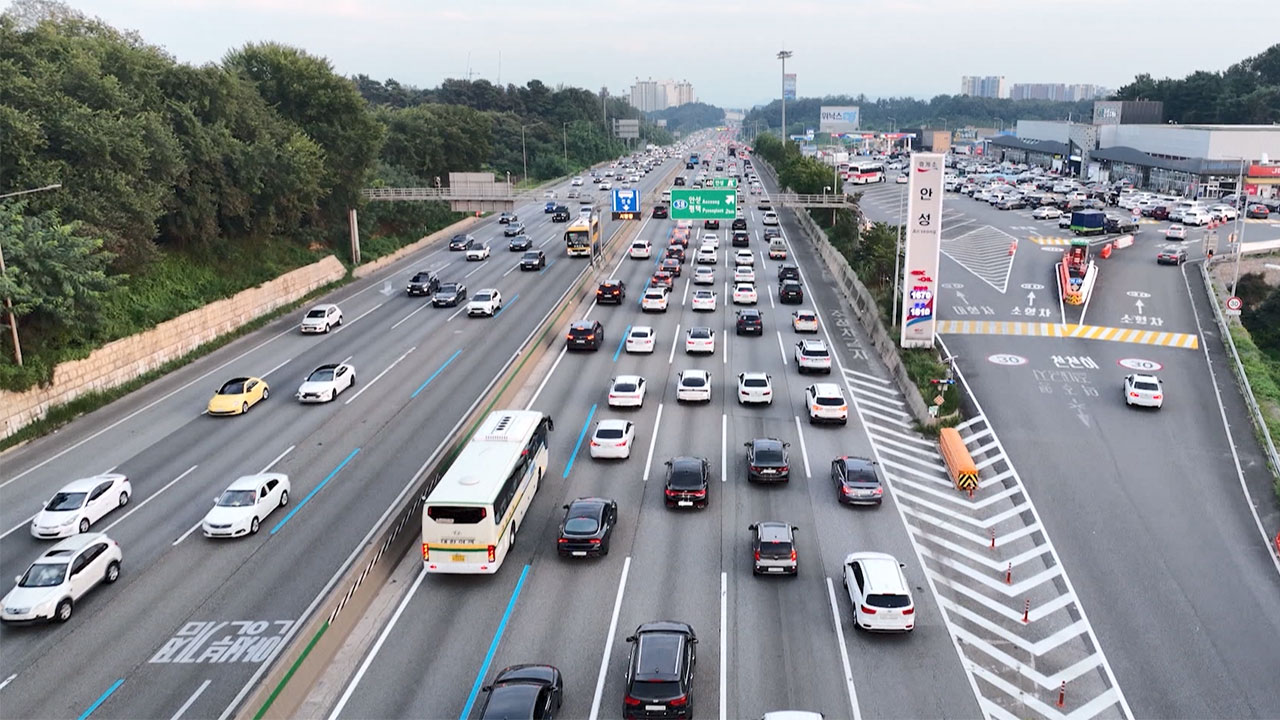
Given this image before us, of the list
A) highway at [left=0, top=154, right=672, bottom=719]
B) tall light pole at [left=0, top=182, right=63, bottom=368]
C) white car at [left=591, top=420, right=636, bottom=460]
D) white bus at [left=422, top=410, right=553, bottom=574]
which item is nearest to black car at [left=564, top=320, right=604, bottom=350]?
highway at [left=0, top=154, right=672, bottom=719]

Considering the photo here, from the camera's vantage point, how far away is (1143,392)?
42062 millimetres

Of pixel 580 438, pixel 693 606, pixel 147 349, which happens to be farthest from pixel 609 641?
pixel 147 349

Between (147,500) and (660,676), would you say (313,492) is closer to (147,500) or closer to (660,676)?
(147,500)

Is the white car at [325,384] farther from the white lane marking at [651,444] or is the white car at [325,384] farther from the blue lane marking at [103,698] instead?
the blue lane marking at [103,698]

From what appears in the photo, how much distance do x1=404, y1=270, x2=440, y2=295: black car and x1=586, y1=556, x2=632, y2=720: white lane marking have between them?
44357 millimetres

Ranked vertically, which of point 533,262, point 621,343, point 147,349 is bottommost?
point 621,343

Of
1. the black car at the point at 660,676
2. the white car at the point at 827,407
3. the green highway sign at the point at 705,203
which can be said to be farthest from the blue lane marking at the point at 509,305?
the black car at the point at 660,676

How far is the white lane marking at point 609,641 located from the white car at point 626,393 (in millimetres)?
14324

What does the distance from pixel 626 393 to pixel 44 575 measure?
23.5 m

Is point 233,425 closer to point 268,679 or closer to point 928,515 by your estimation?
point 268,679

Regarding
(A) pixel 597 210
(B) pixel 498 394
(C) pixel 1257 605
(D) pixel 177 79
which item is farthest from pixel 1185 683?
(A) pixel 597 210

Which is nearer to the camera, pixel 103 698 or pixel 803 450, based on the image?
pixel 103 698

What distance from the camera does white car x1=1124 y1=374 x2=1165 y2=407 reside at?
41.9 metres

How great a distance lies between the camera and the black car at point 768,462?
33.9 metres
